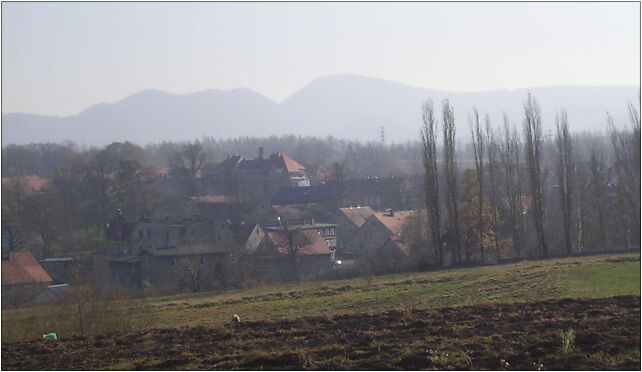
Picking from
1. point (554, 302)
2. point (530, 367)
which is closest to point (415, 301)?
point (554, 302)

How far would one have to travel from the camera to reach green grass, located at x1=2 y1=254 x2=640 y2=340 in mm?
20625

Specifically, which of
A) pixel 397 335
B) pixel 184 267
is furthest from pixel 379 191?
pixel 397 335

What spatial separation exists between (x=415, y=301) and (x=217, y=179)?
5891 centimetres

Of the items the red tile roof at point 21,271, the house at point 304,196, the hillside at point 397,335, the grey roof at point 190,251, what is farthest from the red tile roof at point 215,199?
the hillside at point 397,335

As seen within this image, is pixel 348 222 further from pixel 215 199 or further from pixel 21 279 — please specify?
pixel 21 279

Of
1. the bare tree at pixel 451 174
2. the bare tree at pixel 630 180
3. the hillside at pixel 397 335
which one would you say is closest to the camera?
the hillside at pixel 397 335

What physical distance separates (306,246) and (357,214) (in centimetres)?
1809

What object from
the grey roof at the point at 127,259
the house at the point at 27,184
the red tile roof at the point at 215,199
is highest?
the house at the point at 27,184

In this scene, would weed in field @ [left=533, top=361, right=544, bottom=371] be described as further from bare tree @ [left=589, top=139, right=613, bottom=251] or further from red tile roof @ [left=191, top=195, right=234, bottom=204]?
red tile roof @ [left=191, top=195, right=234, bottom=204]

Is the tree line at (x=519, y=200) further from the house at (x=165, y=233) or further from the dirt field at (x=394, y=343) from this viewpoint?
the dirt field at (x=394, y=343)

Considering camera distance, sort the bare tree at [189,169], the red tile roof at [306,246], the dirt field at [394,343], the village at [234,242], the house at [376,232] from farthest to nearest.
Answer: the bare tree at [189,169] < the house at [376,232] < the red tile roof at [306,246] < the village at [234,242] < the dirt field at [394,343]

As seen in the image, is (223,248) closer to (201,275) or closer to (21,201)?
(201,275)

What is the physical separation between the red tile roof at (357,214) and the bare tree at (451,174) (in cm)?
2288

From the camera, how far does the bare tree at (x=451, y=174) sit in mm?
37750
